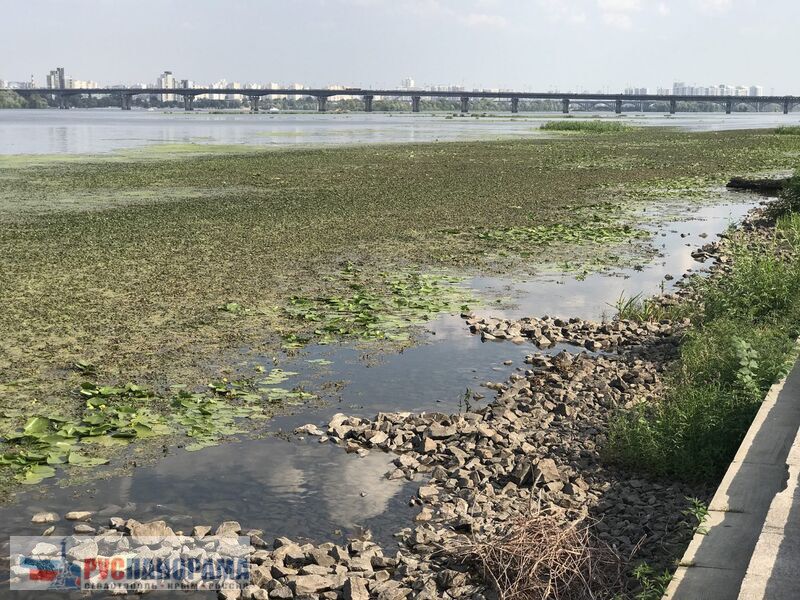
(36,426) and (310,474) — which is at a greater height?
(36,426)

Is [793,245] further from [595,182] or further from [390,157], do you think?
[390,157]

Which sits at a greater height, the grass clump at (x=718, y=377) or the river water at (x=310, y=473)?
the grass clump at (x=718, y=377)

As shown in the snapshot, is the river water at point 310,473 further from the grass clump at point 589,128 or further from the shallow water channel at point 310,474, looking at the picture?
the grass clump at point 589,128

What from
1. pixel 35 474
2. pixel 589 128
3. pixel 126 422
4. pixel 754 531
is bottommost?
pixel 35 474

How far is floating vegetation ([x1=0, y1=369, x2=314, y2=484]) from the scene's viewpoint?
27.0 ft

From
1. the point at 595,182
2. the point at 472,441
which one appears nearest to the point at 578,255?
the point at 472,441

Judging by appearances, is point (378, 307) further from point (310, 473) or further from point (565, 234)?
point (565, 234)

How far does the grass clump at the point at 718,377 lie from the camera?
8.07 meters

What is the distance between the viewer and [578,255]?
62.7 ft

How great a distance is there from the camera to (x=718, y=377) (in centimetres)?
986
